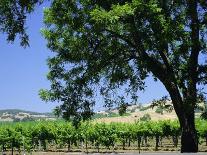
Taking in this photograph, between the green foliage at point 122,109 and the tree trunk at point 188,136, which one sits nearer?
the tree trunk at point 188,136

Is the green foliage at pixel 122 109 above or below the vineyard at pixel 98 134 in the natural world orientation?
above

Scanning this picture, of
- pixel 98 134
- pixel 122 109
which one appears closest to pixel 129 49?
pixel 122 109

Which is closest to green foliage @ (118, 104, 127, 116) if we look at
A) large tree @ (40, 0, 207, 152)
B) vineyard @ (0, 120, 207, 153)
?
large tree @ (40, 0, 207, 152)

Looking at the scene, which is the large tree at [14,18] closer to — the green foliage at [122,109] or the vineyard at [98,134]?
the green foliage at [122,109]

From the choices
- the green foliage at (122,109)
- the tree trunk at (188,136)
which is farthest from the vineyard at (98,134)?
the tree trunk at (188,136)

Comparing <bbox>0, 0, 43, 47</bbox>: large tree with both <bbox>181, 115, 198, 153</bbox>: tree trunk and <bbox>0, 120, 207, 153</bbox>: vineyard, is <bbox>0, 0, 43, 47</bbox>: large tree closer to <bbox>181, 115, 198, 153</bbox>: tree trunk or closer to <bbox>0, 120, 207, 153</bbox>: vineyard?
<bbox>181, 115, 198, 153</bbox>: tree trunk

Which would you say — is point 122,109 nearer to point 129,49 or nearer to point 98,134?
point 129,49

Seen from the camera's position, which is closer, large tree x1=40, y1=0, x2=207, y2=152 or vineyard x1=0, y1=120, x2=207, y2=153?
large tree x1=40, y1=0, x2=207, y2=152

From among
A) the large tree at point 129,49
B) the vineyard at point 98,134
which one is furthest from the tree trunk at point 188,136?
the vineyard at point 98,134

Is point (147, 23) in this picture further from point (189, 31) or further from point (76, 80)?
point (76, 80)

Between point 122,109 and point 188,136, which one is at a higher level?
point 122,109

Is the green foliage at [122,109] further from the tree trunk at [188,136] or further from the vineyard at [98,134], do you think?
the vineyard at [98,134]

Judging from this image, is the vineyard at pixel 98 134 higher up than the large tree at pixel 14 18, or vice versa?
the large tree at pixel 14 18

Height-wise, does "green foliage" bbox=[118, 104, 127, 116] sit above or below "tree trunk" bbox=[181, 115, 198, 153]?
above
